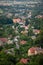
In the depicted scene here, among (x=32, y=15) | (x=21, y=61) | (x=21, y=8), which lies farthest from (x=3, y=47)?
(x=21, y=8)

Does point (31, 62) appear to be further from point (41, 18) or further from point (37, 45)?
point (41, 18)

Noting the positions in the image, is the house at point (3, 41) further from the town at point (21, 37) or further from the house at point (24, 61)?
the house at point (24, 61)

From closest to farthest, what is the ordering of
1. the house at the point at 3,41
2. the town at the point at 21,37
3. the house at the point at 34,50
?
1. the town at the point at 21,37
2. the house at the point at 34,50
3. the house at the point at 3,41

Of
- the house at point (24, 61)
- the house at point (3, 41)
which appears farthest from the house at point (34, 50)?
the house at point (3, 41)

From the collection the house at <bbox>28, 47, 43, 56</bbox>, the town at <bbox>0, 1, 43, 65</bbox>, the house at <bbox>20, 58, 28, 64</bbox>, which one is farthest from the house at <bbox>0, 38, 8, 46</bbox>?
the house at <bbox>20, 58, 28, 64</bbox>

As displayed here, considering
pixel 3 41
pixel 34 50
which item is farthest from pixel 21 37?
pixel 34 50

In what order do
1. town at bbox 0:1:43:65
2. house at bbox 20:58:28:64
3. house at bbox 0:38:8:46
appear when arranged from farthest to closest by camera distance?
1. house at bbox 0:38:8:46
2. town at bbox 0:1:43:65
3. house at bbox 20:58:28:64

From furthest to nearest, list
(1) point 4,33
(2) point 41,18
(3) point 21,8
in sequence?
1. (3) point 21,8
2. (2) point 41,18
3. (1) point 4,33

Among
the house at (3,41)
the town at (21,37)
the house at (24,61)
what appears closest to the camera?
the house at (24,61)

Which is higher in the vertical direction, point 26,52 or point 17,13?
point 26,52

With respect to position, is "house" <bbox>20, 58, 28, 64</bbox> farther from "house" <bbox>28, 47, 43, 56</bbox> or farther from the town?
"house" <bbox>28, 47, 43, 56</bbox>

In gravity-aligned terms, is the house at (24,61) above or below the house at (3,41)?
above
